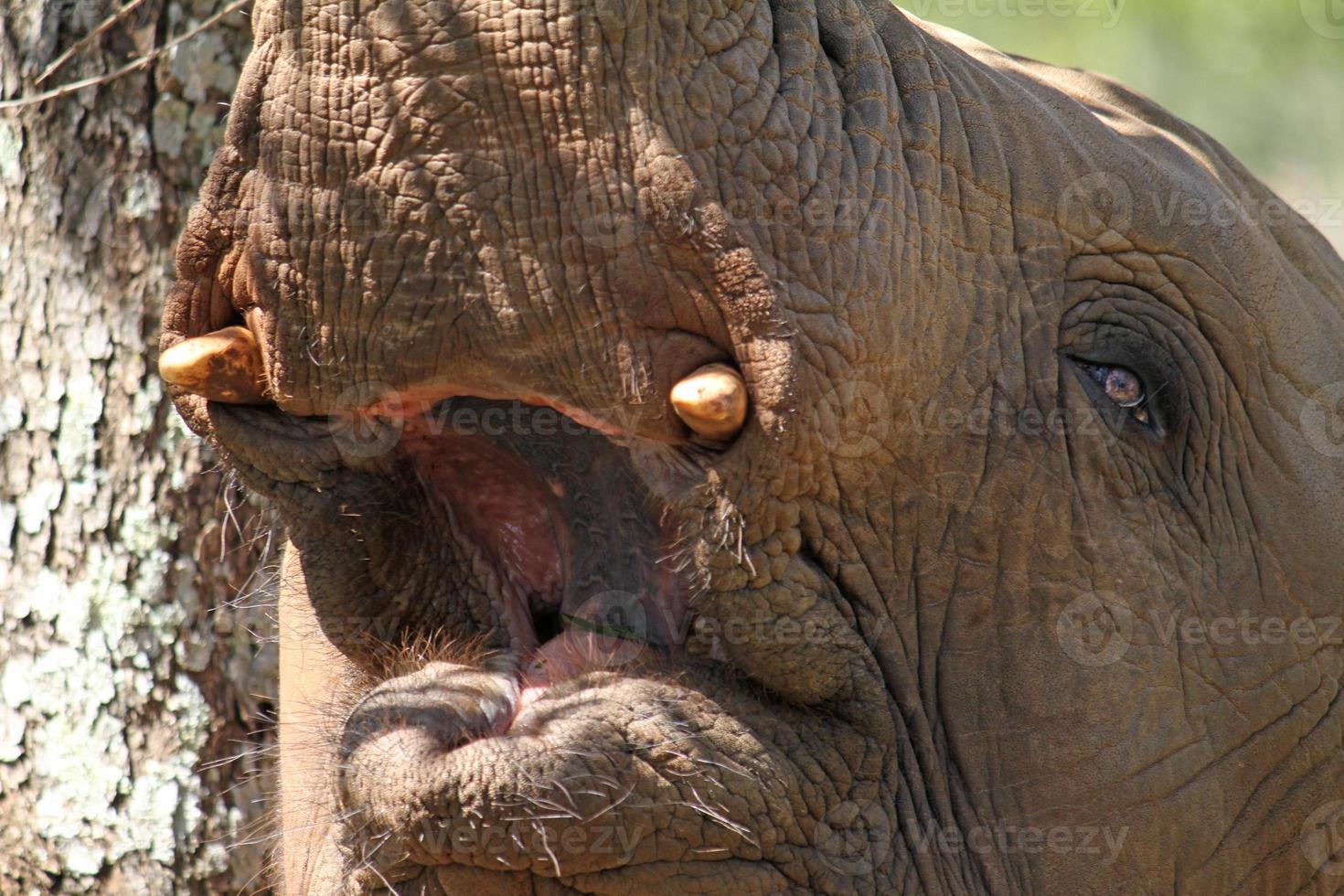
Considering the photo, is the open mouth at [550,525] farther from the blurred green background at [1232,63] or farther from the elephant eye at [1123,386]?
the blurred green background at [1232,63]

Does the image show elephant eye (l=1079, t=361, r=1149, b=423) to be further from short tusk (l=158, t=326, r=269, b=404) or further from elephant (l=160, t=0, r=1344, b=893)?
short tusk (l=158, t=326, r=269, b=404)

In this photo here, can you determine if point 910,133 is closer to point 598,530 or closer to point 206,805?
point 598,530

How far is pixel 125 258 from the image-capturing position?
411 centimetres

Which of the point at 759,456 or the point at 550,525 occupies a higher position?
the point at 759,456

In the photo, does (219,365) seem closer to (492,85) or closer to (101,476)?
(492,85)

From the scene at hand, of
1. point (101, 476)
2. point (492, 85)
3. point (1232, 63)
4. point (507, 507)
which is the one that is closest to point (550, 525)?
point (507, 507)

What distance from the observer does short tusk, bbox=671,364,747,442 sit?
2299 millimetres

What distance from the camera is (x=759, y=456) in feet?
7.80

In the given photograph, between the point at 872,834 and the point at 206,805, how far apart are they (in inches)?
84.4

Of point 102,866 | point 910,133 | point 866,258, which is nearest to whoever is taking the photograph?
point 866,258

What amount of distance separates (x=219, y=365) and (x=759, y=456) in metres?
0.83

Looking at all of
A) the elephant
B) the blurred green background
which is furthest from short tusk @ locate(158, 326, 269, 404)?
the blurred green background

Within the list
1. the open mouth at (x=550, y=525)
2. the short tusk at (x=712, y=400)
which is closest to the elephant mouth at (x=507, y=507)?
the open mouth at (x=550, y=525)

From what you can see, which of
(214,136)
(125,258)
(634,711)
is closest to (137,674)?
(125,258)
